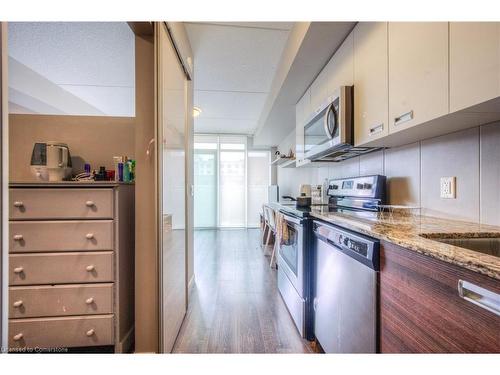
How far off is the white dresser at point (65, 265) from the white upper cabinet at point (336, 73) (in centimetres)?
172

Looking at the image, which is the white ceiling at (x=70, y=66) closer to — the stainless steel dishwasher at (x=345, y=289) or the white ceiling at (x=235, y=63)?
the white ceiling at (x=235, y=63)

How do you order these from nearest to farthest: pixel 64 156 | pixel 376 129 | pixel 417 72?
pixel 417 72
pixel 376 129
pixel 64 156

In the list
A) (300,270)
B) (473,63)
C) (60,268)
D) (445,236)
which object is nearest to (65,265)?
(60,268)

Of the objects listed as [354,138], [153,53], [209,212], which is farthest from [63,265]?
[209,212]

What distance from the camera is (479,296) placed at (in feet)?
1.71

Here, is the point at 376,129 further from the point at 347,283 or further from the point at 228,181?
the point at 228,181

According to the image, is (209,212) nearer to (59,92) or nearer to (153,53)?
(59,92)

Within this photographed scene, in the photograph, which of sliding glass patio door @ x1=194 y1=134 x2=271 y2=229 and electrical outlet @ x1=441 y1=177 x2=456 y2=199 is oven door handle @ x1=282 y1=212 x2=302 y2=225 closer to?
electrical outlet @ x1=441 y1=177 x2=456 y2=199

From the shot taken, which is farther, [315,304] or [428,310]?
[315,304]

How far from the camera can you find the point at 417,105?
1.00 metres

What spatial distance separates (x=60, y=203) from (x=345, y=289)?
166 centimetres

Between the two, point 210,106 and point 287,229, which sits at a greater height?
point 210,106

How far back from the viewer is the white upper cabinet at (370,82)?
1235mm
